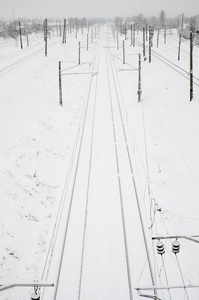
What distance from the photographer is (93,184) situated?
62.4 feet

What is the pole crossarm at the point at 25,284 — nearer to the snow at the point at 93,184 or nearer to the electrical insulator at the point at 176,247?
the snow at the point at 93,184

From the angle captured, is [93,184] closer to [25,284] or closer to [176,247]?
[176,247]

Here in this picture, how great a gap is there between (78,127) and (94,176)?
9868mm

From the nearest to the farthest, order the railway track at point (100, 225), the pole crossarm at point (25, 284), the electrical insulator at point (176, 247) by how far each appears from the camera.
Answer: the pole crossarm at point (25, 284)
the electrical insulator at point (176, 247)
the railway track at point (100, 225)

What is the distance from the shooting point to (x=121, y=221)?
15.3 meters

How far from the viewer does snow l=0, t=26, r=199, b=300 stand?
487 inches

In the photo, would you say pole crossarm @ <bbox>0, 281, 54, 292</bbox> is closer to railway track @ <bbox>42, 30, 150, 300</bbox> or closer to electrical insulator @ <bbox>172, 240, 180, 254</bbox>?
railway track @ <bbox>42, 30, 150, 300</bbox>

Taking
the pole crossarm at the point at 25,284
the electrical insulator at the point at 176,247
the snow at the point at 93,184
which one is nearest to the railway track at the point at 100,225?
the snow at the point at 93,184

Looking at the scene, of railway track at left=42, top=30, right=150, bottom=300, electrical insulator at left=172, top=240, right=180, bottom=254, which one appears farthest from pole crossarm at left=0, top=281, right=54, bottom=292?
electrical insulator at left=172, top=240, right=180, bottom=254

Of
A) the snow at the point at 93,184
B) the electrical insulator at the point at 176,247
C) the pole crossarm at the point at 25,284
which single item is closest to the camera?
the pole crossarm at the point at 25,284

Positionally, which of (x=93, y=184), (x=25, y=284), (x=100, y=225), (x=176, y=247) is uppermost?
(x=93, y=184)

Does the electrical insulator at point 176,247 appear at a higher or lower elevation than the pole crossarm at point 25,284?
higher

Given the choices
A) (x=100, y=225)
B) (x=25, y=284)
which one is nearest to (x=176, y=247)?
(x=25, y=284)

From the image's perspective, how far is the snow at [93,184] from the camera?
40.6 feet
